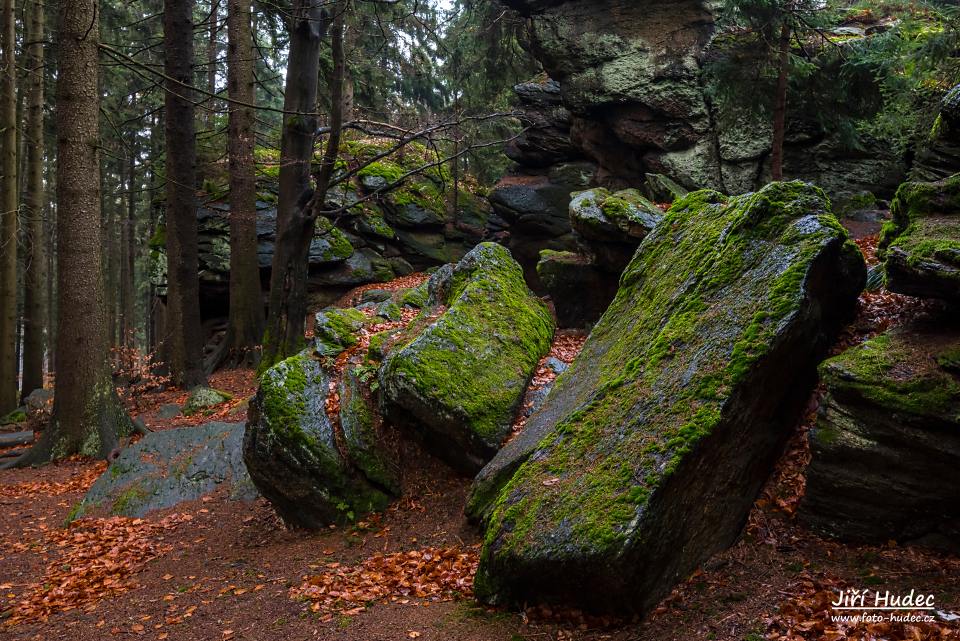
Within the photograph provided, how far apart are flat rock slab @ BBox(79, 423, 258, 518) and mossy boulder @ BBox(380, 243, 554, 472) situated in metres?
3.02

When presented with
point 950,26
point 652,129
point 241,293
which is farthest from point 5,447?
point 950,26

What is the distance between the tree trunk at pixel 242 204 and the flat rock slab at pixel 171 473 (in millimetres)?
5955

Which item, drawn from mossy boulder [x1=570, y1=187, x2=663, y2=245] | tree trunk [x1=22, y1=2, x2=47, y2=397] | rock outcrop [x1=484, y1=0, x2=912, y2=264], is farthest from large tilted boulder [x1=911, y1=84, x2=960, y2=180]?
tree trunk [x1=22, y1=2, x2=47, y2=397]

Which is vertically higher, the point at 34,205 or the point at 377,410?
the point at 34,205

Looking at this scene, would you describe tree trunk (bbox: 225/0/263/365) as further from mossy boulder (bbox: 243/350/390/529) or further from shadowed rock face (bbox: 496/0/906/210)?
mossy boulder (bbox: 243/350/390/529)

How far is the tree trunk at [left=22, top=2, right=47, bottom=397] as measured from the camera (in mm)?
14656

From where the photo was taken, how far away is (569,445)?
4.99 meters

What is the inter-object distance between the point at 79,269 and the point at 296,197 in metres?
3.67

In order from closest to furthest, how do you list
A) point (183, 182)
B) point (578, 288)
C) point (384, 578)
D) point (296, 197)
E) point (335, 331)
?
point (384, 578) → point (335, 331) → point (578, 288) → point (296, 197) → point (183, 182)

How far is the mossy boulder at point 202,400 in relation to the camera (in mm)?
11891

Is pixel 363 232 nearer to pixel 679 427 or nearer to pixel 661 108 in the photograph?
pixel 661 108

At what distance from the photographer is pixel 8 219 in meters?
14.4

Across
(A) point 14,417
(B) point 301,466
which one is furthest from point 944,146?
(A) point 14,417

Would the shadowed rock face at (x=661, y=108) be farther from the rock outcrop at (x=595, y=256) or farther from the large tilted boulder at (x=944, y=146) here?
the large tilted boulder at (x=944, y=146)
